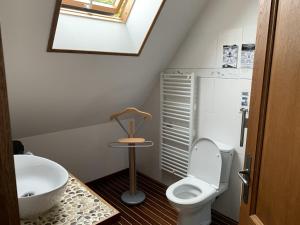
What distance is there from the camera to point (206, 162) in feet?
7.36

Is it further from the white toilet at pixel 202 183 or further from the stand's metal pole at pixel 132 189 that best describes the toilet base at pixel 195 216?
the stand's metal pole at pixel 132 189

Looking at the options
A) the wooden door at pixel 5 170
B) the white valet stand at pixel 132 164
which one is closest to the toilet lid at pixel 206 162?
the white valet stand at pixel 132 164

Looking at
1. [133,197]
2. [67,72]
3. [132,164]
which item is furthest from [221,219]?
[67,72]

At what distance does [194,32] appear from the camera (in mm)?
2369

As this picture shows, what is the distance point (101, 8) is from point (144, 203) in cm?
203

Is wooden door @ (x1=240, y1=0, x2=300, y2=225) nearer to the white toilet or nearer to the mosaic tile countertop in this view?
the mosaic tile countertop

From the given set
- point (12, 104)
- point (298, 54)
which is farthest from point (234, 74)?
point (12, 104)

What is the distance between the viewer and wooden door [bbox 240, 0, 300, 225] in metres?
0.75

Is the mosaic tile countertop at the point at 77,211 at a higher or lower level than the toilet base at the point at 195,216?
higher

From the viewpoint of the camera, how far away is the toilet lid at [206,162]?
2.16 metres

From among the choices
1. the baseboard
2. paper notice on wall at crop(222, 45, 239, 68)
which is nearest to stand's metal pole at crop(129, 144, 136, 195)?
the baseboard

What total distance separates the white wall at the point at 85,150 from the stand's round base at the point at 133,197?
521mm

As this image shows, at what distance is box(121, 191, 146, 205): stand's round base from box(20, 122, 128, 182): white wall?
52 cm

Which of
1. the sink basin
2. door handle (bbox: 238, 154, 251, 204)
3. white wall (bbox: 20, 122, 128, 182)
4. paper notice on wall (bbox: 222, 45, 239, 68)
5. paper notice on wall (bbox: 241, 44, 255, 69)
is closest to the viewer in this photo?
door handle (bbox: 238, 154, 251, 204)
